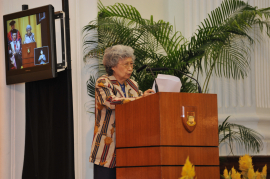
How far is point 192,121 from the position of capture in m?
2.07

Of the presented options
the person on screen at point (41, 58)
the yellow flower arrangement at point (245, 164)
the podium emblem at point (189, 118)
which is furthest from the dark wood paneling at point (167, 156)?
the person on screen at point (41, 58)

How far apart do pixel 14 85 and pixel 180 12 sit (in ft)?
10.3

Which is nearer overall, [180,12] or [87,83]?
[87,83]

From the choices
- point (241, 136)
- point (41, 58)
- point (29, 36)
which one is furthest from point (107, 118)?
point (241, 136)

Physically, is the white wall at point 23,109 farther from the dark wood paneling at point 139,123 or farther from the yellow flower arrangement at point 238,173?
the yellow flower arrangement at point 238,173

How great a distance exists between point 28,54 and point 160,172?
79.4 inches

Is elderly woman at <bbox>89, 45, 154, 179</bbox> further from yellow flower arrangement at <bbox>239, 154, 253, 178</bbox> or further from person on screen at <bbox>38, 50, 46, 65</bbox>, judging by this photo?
yellow flower arrangement at <bbox>239, 154, 253, 178</bbox>

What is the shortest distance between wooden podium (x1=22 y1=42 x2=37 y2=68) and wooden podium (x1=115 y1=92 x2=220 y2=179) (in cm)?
150

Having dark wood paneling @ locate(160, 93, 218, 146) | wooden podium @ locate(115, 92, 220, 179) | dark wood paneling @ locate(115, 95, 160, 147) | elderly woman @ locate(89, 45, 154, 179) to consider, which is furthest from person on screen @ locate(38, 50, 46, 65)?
dark wood paneling @ locate(160, 93, 218, 146)

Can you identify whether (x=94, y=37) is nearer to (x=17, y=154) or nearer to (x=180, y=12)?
(x=17, y=154)

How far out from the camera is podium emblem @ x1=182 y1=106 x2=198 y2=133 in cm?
206

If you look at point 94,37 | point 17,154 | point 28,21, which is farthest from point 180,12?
point 17,154

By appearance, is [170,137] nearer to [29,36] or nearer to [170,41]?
[29,36]

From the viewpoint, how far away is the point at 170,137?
79.7 inches
